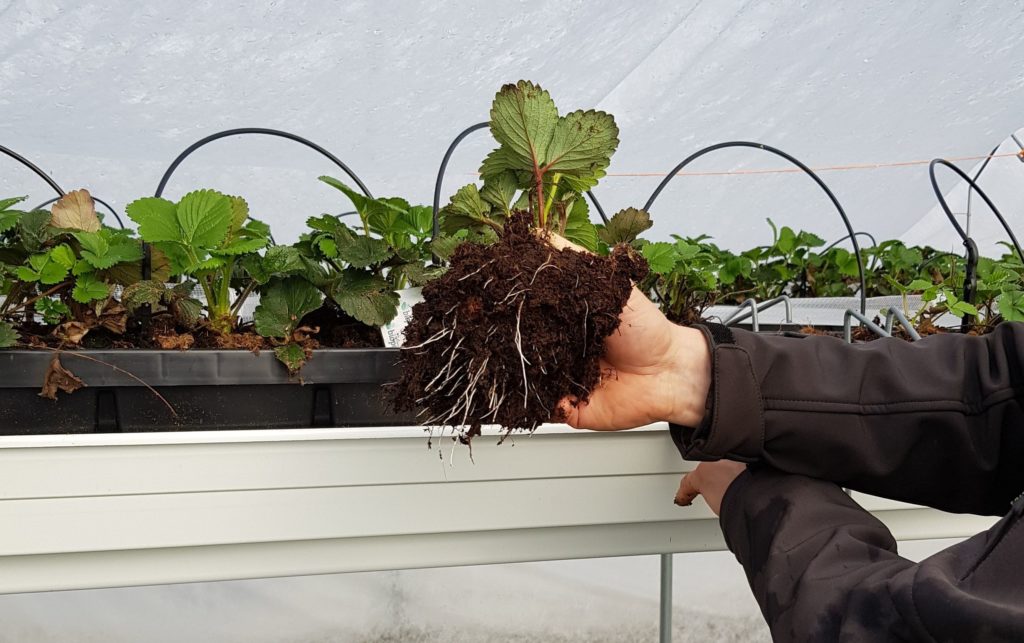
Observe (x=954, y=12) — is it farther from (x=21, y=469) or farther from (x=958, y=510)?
(x=21, y=469)

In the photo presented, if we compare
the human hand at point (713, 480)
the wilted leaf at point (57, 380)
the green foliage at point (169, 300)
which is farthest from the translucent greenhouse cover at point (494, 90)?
the human hand at point (713, 480)

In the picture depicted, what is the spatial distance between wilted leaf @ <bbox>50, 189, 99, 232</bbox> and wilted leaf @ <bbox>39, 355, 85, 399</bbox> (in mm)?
222

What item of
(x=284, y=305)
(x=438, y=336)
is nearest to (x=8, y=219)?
(x=284, y=305)

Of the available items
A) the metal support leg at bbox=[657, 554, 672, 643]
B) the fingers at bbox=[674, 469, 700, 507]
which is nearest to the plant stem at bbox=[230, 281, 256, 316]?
the fingers at bbox=[674, 469, 700, 507]

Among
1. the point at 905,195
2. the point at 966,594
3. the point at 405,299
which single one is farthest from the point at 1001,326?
the point at 905,195

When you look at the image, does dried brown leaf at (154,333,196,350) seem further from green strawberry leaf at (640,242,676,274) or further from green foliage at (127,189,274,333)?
Result: green strawberry leaf at (640,242,676,274)

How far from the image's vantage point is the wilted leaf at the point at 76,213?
0.87m

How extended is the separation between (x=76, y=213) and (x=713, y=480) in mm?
767

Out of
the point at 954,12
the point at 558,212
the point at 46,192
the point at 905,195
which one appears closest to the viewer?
the point at 558,212

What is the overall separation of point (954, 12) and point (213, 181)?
7.27 ft

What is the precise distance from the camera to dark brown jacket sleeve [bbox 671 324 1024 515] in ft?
1.89

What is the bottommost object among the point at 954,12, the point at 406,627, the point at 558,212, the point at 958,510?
the point at 406,627

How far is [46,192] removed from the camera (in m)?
2.37

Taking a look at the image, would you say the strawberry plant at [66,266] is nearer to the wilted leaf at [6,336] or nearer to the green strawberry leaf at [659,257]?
the wilted leaf at [6,336]
